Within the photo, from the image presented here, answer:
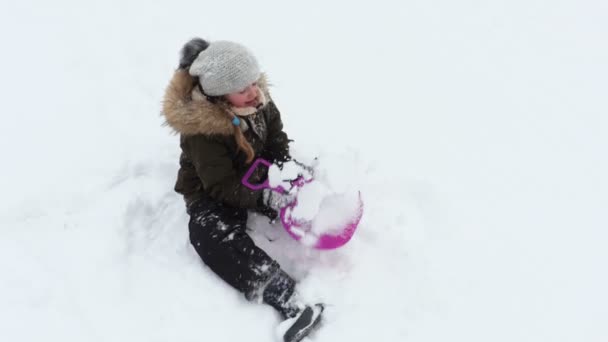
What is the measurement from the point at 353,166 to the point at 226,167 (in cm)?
39

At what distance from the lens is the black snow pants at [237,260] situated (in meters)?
1.39

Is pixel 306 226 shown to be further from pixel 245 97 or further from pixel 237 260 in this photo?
pixel 245 97

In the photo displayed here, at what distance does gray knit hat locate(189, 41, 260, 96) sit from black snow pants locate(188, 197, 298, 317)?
39 cm

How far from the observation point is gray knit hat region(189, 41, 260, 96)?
1.36 m

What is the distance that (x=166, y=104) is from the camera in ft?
4.62

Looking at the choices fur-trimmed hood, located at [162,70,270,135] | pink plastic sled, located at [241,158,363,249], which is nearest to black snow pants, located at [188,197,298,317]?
pink plastic sled, located at [241,158,363,249]

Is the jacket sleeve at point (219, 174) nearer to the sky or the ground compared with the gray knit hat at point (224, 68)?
nearer to the ground

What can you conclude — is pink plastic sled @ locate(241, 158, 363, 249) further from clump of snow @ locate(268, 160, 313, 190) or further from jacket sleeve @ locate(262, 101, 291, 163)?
jacket sleeve @ locate(262, 101, 291, 163)

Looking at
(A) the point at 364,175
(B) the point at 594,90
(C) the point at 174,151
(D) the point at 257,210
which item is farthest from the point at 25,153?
(B) the point at 594,90

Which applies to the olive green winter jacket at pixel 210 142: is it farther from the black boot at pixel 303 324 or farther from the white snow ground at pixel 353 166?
the black boot at pixel 303 324

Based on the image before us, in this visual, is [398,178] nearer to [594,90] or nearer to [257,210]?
[257,210]

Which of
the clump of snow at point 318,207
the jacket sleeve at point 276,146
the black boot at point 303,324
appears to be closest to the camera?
the black boot at point 303,324

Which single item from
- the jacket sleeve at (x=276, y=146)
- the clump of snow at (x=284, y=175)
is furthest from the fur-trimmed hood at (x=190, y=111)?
the jacket sleeve at (x=276, y=146)

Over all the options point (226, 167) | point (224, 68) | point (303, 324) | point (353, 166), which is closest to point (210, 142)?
point (226, 167)
